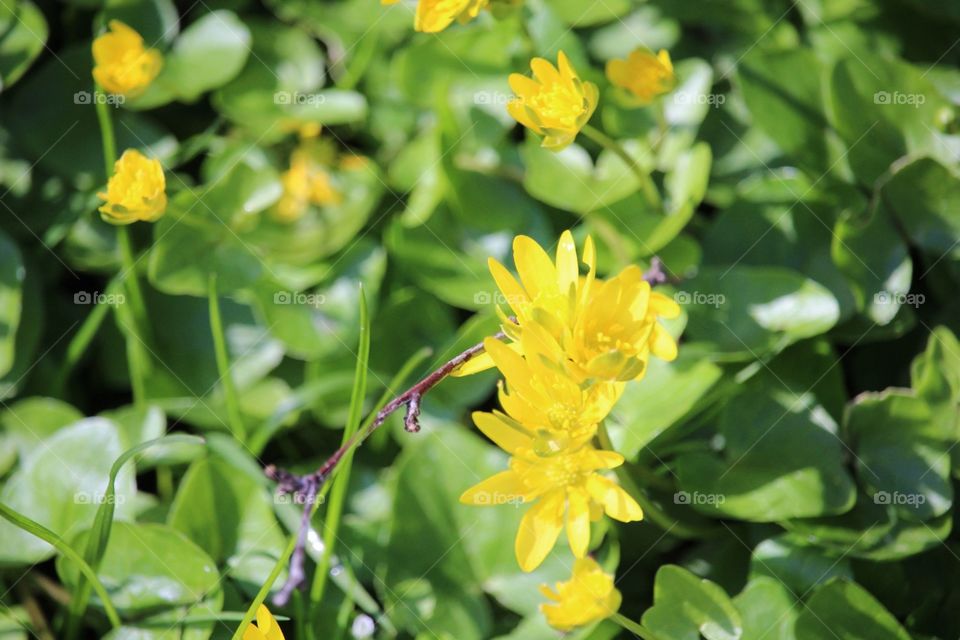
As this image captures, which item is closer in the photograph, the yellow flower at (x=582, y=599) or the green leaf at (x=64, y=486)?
the yellow flower at (x=582, y=599)

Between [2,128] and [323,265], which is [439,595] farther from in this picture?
[2,128]

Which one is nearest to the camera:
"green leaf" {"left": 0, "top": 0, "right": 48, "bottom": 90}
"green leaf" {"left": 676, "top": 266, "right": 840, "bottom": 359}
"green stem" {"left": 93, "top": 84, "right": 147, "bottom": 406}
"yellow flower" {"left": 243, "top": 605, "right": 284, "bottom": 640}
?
"yellow flower" {"left": 243, "top": 605, "right": 284, "bottom": 640}

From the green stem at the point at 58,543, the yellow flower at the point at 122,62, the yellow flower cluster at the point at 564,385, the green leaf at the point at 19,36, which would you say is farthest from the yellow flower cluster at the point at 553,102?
the green leaf at the point at 19,36

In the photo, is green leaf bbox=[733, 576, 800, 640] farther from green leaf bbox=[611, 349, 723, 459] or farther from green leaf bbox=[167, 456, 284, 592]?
green leaf bbox=[167, 456, 284, 592]

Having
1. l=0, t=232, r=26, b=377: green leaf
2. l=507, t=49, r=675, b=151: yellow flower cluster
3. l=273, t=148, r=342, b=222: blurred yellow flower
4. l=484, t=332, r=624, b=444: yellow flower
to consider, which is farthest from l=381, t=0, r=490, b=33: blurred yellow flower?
l=0, t=232, r=26, b=377: green leaf

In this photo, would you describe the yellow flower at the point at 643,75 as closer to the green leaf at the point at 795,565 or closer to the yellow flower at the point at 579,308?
the yellow flower at the point at 579,308
